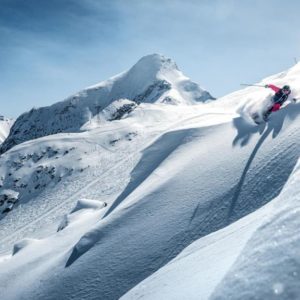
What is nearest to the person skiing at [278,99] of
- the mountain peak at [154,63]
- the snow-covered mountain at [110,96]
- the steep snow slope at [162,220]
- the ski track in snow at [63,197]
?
the steep snow slope at [162,220]

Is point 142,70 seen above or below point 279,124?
above

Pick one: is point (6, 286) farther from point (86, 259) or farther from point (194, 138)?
point (194, 138)

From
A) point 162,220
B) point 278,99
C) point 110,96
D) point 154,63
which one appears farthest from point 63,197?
point 154,63

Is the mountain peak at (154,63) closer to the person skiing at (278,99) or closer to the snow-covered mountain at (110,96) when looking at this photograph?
the snow-covered mountain at (110,96)

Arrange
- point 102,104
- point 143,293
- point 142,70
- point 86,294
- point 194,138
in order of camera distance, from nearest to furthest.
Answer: point 143,293 → point 86,294 → point 194,138 → point 102,104 → point 142,70

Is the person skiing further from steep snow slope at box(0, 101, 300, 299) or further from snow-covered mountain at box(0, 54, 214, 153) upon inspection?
snow-covered mountain at box(0, 54, 214, 153)

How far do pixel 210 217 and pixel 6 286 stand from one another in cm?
853

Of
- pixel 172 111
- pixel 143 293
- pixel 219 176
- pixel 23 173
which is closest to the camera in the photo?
pixel 143 293

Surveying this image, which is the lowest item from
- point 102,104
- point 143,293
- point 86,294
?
point 86,294

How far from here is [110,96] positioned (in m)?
143

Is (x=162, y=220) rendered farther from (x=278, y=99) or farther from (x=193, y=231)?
(x=278, y=99)

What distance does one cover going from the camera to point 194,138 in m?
19.1

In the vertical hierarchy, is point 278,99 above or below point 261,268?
Answer: below

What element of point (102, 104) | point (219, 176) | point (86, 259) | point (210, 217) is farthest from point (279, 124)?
point (102, 104)
